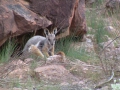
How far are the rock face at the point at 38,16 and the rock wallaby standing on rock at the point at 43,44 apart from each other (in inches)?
10.0

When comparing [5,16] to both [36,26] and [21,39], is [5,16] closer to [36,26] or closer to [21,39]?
[36,26]

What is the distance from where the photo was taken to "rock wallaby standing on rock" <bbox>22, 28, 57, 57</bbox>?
27.4ft

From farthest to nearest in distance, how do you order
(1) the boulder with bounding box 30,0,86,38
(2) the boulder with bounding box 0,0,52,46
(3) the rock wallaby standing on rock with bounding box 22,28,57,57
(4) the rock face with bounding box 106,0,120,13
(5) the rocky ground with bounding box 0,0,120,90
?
(4) the rock face with bounding box 106,0,120,13 → (1) the boulder with bounding box 30,0,86,38 → (3) the rock wallaby standing on rock with bounding box 22,28,57,57 → (2) the boulder with bounding box 0,0,52,46 → (5) the rocky ground with bounding box 0,0,120,90

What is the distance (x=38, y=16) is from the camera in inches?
330

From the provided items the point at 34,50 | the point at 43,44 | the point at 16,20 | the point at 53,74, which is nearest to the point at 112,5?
the point at 43,44

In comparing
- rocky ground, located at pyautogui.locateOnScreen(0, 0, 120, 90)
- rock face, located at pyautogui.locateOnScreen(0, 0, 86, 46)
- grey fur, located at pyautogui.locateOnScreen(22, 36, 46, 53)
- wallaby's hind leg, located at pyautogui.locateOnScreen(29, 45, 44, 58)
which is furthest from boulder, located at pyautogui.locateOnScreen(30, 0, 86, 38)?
rocky ground, located at pyautogui.locateOnScreen(0, 0, 120, 90)

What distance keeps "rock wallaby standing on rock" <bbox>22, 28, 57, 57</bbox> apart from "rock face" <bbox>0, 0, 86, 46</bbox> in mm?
254

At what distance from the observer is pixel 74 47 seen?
31.0 feet

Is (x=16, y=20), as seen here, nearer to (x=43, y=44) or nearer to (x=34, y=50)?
(x=34, y=50)

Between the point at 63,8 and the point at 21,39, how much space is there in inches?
50.9

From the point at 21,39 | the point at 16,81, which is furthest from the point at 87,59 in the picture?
the point at 16,81

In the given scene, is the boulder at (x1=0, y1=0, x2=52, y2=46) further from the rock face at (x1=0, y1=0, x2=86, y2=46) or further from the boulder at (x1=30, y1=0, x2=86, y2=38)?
the boulder at (x1=30, y1=0, x2=86, y2=38)

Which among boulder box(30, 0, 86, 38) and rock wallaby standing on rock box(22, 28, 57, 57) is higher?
boulder box(30, 0, 86, 38)

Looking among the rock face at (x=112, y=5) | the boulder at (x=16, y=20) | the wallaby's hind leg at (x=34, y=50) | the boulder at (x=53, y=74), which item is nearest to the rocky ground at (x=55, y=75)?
the boulder at (x=53, y=74)
